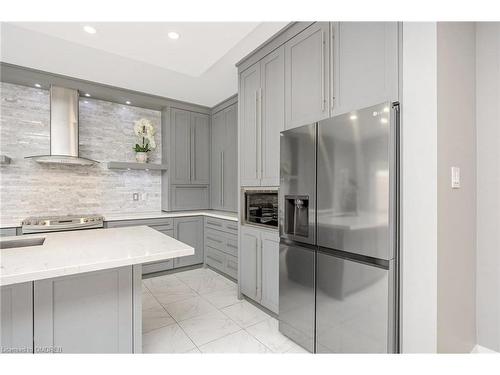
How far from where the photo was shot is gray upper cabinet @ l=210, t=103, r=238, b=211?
3797mm

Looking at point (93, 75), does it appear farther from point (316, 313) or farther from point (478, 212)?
point (478, 212)

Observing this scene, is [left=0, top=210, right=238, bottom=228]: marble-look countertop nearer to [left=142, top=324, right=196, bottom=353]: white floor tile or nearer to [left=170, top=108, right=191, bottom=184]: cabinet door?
[left=170, top=108, right=191, bottom=184]: cabinet door

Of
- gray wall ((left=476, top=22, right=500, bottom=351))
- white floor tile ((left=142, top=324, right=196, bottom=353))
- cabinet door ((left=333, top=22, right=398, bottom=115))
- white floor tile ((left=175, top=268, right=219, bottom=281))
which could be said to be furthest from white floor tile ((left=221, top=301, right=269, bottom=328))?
cabinet door ((left=333, top=22, right=398, bottom=115))

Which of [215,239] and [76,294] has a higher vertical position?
[76,294]

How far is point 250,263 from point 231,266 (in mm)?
778

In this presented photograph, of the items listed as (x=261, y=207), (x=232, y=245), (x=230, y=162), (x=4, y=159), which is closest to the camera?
(x=261, y=207)

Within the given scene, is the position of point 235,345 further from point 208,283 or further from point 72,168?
point 72,168

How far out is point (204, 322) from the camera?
2.31m

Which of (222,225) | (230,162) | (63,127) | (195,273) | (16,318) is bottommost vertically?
(195,273)

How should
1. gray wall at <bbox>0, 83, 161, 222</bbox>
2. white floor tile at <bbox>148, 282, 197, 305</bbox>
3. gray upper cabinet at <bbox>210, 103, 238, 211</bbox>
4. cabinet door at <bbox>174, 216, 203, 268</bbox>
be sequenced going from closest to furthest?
white floor tile at <bbox>148, 282, 197, 305</bbox>
gray wall at <bbox>0, 83, 161, 222</bbox>
cabinet door at <bbox>174, 216, 203, 268</bbox>
gray upper cabinet at <bbox>210, 103, 238, 211</bbox>

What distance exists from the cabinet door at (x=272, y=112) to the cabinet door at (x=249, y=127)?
3.9 inches

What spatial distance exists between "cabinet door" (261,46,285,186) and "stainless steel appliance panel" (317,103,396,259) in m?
0.61

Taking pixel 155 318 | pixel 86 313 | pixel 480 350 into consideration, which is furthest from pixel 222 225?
pixel 480 350

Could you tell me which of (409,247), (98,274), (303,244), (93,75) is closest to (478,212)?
(409,247)
